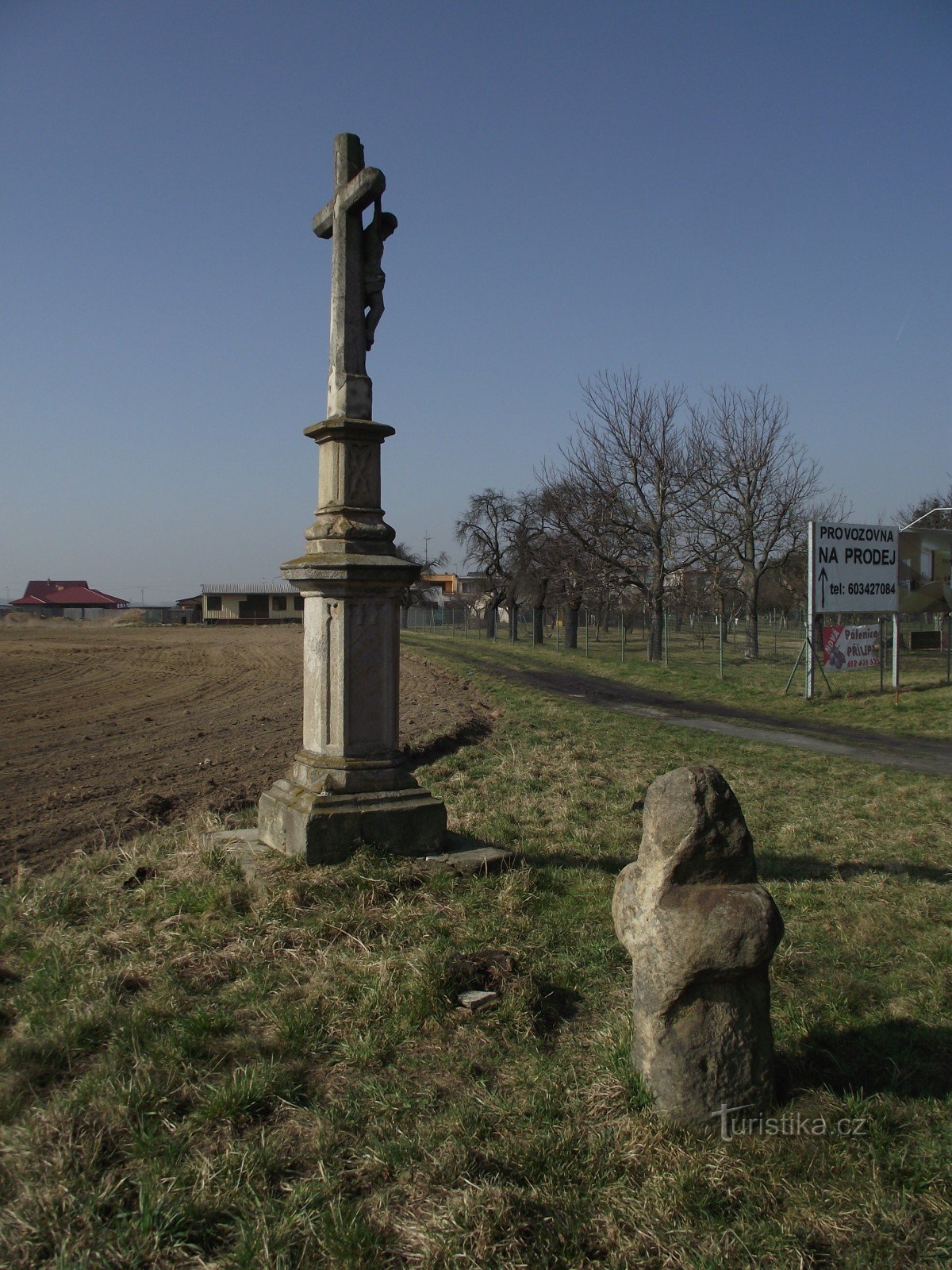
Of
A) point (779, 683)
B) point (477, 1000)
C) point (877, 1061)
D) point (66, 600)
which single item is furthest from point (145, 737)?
point (66, 600)

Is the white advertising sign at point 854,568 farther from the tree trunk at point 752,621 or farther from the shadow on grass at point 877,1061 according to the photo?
the shadow on grass at point 877,1061

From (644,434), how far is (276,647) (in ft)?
54.1

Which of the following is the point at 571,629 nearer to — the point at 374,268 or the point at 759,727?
the point at 759,727

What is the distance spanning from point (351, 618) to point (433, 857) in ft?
5.00

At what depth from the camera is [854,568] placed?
59.0 feet

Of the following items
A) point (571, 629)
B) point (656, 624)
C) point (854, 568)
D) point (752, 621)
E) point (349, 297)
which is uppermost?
point (349, 297)

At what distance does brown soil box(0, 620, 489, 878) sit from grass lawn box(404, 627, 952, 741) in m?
5.75

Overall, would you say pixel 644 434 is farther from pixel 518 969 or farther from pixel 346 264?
pixel 518 969

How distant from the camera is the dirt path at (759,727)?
11742 mm

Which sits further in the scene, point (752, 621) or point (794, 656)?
point (794, 656)

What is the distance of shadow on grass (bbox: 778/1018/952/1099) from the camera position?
3.11 m

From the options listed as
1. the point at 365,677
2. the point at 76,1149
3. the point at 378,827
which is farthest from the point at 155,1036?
the point at 365,677

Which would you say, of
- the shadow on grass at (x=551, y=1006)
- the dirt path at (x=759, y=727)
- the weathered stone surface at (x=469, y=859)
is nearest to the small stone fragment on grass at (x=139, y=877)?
the weathered stone surface at (x=469, y=859)

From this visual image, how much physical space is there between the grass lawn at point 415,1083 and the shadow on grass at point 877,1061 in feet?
0.04
